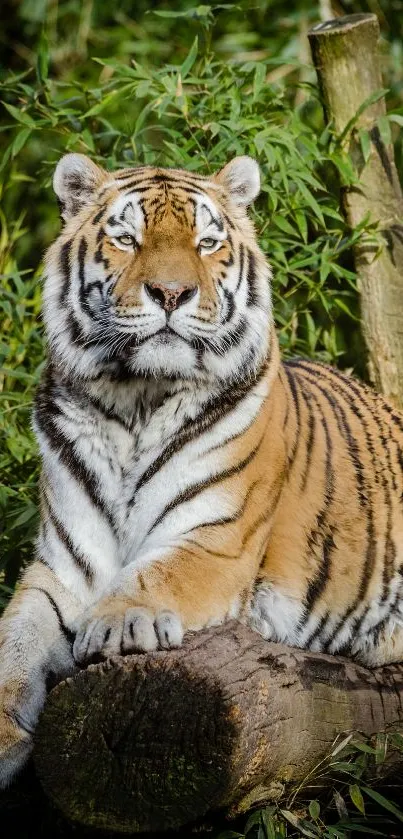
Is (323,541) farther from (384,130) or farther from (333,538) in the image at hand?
(384,130)

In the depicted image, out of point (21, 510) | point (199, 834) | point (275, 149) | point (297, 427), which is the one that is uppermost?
point (275, 149)

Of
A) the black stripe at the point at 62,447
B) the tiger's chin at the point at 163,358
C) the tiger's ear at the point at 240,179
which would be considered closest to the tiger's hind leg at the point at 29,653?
the black stripe at the point at 62,447

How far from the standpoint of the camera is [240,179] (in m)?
3.60

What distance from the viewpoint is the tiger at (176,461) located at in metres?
3.05

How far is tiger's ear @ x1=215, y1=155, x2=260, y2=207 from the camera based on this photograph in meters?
3.59

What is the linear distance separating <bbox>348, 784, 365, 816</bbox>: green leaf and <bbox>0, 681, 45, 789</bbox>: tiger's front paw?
0.77 meters

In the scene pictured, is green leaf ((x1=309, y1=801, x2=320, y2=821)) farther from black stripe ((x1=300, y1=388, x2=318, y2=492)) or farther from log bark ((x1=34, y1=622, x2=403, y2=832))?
black stripe ((x1=300, y1=388, x2=318, y2=492))

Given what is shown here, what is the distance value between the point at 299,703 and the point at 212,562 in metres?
0.40

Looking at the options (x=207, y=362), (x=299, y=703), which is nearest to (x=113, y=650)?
(x=299, y=703)

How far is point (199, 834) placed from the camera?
2.68 m

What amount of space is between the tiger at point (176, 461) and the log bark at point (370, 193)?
4.18 feet

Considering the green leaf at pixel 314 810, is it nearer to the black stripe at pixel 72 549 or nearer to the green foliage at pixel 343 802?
the green foliage at pixel 343 802

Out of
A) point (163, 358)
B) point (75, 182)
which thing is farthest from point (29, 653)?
point (75, 182)

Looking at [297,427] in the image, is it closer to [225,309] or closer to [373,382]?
[225,309]
